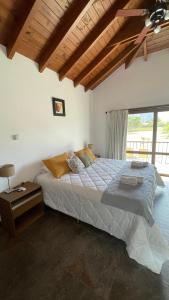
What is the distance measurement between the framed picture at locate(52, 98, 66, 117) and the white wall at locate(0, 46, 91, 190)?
0.32ft

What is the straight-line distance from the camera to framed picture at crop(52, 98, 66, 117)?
10.3 feet

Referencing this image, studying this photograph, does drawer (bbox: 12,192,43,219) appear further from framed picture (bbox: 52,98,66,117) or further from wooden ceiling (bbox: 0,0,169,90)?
wooden ceiling (bbox: 0,0,169,90)

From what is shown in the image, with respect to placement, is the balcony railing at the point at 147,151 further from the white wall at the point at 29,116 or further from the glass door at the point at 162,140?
the white wall at the point at 29,116

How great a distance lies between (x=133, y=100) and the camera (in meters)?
4.11

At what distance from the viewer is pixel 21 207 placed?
2.05 metres

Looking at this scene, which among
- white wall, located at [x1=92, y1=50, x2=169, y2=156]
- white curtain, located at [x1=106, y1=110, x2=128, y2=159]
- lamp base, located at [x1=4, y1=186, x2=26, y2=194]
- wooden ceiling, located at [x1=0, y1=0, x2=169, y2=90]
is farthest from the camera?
white curtain, located at [x1=106, y1=110, x2=128, y2=159]

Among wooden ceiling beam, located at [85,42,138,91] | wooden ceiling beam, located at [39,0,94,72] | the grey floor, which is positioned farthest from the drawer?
wooden ceiling beam, located at [85,42,138,91]

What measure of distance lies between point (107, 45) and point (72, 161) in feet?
8.47

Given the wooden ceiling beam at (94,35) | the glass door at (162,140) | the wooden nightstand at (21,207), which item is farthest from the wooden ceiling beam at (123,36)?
the wooden nightstand at (21,207)

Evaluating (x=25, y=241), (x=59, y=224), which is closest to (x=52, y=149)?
(x=59, y=224)

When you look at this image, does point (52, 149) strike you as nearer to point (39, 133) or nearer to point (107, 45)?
point (39, 133)

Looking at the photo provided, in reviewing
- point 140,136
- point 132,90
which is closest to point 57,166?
point 140,136

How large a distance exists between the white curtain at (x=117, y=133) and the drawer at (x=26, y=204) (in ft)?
9.28

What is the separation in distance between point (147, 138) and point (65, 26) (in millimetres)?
3425
